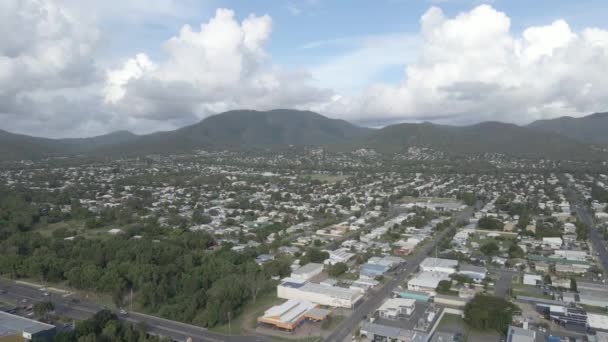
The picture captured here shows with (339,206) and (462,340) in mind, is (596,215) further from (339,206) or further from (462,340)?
(462,340)

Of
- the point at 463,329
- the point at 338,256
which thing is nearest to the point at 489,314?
the point at 463,329

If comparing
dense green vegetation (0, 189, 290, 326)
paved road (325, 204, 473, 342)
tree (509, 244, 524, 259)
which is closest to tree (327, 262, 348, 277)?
dense green vegetation (0, 189, 290, 326)

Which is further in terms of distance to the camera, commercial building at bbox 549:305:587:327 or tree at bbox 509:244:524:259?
tree at bbox 509:244:524:259

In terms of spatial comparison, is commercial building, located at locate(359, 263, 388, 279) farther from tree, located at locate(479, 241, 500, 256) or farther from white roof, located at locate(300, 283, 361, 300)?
tree, located at locate(479, 241, 500, 256)

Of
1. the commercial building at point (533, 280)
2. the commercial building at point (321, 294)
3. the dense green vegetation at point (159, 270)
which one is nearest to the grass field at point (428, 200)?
the commercial building at point (533, 280)

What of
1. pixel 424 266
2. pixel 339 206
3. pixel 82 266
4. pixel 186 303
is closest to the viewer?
pixel 186 303

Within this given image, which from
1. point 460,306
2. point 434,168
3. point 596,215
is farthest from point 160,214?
point 434,168
